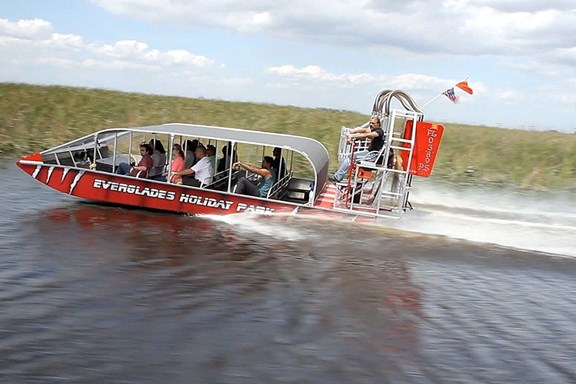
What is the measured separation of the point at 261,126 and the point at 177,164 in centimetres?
2160

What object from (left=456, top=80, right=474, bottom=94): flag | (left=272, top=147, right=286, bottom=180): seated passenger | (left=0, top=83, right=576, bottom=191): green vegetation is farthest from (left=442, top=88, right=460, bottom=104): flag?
(left=0, top=83, right=576, bottom=191): green vegetation

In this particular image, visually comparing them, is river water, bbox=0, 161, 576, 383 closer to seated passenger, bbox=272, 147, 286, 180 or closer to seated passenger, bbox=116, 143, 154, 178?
seated passenger, bbox=116, 143, 154, 178

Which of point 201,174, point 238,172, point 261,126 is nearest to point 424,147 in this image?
point 238,172

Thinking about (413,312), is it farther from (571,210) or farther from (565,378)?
(571,210)

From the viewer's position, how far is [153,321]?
318 inches

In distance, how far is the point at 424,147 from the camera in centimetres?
1423

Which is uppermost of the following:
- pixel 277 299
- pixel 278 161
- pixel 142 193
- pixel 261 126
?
pixel 261 126

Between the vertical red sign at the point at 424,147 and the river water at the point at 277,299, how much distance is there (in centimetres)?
133

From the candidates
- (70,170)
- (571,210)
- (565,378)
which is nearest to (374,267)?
(565,378)

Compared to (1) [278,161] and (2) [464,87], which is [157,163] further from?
(2) [464,87]

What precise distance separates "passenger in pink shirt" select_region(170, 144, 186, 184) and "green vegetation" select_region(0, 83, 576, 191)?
53.4 feet

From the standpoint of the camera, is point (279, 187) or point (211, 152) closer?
point (211, 152)

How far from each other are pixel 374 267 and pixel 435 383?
4.51 meters

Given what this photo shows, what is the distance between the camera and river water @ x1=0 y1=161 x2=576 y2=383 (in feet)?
23.4
